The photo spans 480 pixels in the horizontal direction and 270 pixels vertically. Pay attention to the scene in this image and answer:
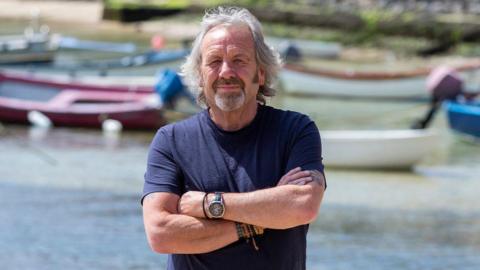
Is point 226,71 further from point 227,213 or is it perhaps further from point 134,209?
point 134,209

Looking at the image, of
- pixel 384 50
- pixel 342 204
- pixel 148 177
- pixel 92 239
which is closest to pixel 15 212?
pixel 92 239

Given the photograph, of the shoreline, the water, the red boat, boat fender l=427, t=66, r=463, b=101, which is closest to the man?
the water

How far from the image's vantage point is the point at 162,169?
3.65 meters

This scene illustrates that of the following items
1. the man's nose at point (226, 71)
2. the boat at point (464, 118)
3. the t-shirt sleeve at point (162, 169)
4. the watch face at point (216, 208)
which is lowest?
the boat at point (464, 118)

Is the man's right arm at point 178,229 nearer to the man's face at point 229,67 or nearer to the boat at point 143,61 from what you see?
the man's face at point 229,67

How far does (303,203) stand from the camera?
360 cm

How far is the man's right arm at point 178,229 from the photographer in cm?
356

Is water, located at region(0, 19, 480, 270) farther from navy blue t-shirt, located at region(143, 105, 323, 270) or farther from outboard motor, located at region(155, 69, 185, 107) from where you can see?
navy blue t-shirt, located at region(143, 105, 323, 270)

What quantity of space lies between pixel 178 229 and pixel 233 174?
238mm

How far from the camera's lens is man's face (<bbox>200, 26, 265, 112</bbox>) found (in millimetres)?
3617

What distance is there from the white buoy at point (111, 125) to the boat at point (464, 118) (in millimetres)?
5582

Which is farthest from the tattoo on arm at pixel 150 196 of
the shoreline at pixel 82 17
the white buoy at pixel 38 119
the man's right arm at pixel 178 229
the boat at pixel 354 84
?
the shoreline at pixel 82 17

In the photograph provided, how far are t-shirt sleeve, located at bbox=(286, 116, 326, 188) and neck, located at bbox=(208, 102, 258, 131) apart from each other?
154mm

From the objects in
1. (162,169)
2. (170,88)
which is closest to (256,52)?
(162,169)
